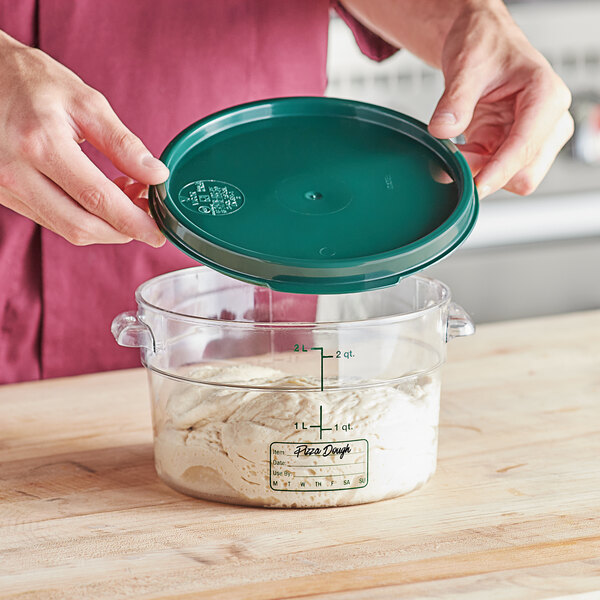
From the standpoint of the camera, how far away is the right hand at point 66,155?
2.28 feet

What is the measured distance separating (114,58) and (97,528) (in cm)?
58

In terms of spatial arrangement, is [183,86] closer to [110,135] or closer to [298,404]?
[110,135]

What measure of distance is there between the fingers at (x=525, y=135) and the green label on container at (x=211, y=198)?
25 centimetres

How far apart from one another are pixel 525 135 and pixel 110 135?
389 mm

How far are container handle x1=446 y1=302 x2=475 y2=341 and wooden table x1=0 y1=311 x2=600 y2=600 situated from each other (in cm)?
12

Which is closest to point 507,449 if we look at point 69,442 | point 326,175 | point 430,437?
point 430,437

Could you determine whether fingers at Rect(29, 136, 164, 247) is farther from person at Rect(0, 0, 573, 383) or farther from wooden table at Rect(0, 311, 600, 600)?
wooden table at Rect(0, 311, 600, 600)

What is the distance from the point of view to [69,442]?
34.4 inches

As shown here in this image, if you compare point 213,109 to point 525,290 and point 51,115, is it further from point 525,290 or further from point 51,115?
point 525,290

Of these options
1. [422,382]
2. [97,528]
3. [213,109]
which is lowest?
[97,528]

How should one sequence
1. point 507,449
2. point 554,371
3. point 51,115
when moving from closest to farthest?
point 51,115
point 507,449
point 554,371

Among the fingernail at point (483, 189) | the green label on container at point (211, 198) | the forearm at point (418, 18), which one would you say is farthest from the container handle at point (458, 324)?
the forearm at point (418, 18)

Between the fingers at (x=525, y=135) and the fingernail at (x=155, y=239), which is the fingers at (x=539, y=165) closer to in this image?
the fingers at (x=525, y=135)

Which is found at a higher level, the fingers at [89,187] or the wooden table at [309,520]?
the fingers at [89,187]
